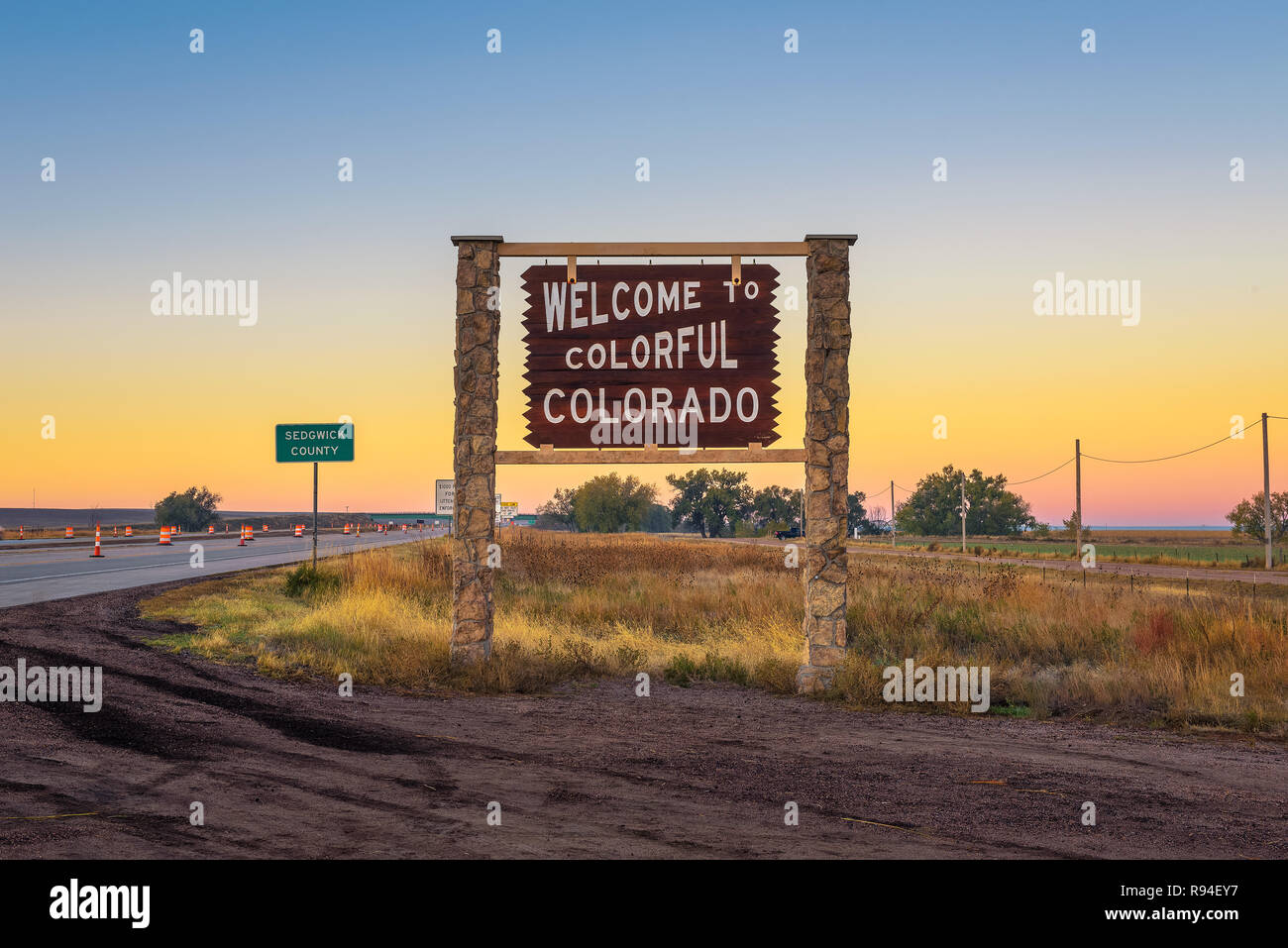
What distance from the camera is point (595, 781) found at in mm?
6742

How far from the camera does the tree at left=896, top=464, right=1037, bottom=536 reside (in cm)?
12350

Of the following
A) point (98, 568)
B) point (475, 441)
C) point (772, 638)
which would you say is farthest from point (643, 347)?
point (98, 568)

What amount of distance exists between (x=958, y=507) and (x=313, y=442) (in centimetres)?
11134

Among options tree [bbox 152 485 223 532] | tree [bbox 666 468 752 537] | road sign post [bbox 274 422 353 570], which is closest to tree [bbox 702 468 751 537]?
tree [bbox 666 468 752 537]

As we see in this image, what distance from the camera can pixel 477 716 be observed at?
9414mm

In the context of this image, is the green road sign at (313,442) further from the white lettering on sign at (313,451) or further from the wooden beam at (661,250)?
the wooden beam at (661,250)

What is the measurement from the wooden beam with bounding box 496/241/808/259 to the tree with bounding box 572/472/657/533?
100 meters

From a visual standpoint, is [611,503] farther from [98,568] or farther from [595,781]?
[595,781]

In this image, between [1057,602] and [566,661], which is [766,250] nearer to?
[566,661]

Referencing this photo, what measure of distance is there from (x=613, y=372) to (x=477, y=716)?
195 inches

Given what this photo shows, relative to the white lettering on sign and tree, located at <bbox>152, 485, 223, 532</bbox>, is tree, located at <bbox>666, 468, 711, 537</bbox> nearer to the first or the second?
tree, located at <bbox>152, 485, 223, 532</bbox>

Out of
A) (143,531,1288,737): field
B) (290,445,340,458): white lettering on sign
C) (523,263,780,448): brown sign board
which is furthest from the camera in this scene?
(290,445,340,458): white lettering on sign
